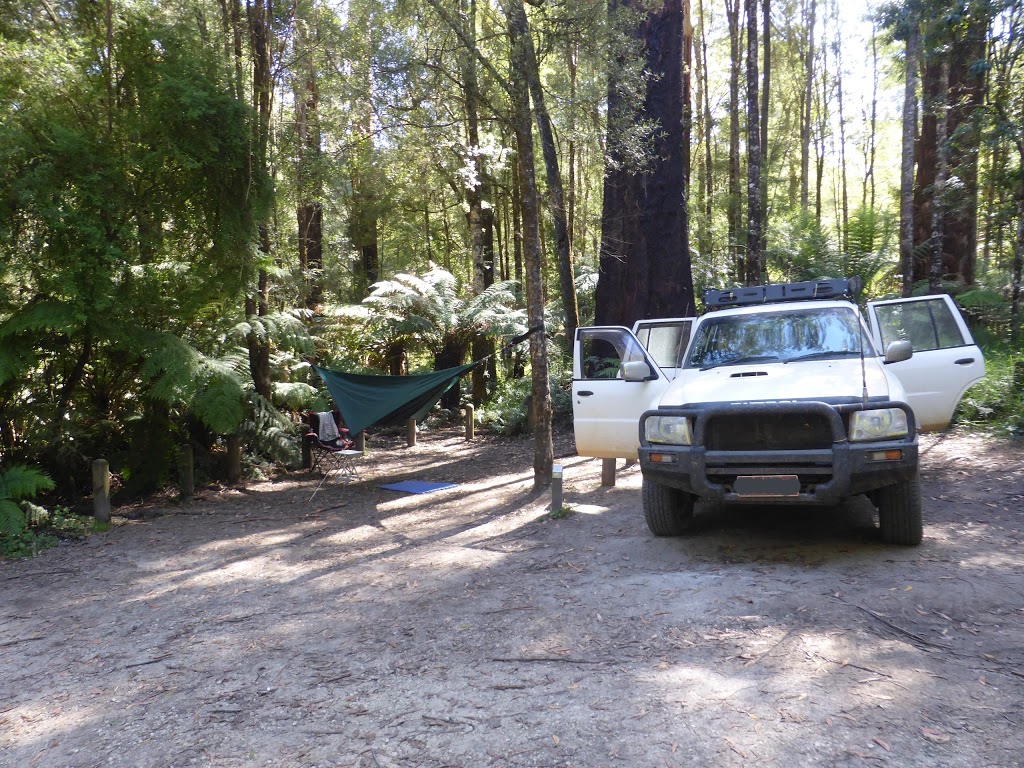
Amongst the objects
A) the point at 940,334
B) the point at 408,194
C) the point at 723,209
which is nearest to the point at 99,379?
the point at 940,334

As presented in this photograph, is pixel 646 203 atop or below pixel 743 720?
atop

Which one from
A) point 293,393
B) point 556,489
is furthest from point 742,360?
point 293,393

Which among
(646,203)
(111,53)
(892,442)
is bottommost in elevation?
(892,442)

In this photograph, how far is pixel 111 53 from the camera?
26.9 feet

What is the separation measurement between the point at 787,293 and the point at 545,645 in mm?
4064

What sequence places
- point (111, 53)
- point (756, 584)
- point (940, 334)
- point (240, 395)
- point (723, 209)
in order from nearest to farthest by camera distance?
point (756, 584)
point (940, 334)
point (111, 53)
point (240, 395)
point (723, 209)

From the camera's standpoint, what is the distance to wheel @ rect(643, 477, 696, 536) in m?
5.52

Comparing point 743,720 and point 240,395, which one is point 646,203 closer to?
point 240,395

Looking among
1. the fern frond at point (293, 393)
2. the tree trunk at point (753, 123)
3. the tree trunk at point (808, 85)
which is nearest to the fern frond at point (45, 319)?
the fern frond at point (293, 393)

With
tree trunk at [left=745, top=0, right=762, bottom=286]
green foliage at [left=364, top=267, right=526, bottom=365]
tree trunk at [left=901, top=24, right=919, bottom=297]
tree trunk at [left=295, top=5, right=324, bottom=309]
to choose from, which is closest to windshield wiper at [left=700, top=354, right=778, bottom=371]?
tree trunk at [left=295, top=5, right=324, bottom=309]

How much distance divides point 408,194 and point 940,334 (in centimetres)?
1479

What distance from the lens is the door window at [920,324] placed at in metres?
7.00

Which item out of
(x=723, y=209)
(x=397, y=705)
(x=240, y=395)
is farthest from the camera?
(x=723, y=209)

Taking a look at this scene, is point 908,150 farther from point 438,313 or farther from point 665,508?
point 665,508
